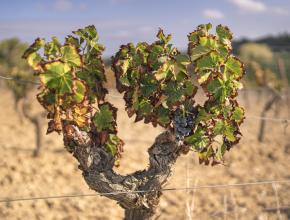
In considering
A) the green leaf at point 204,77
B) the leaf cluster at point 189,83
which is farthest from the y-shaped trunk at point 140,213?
the green leaf at point 204,77

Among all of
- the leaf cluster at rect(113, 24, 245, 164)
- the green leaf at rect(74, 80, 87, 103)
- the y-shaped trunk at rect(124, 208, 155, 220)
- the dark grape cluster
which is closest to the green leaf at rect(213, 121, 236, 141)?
the leaf cluster at rect(113, 24, 245, 164)

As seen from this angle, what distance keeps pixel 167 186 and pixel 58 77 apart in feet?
16.3

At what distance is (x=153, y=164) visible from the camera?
348 cm

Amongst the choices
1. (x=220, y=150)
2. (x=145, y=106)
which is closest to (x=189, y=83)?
(x=145, y=106)

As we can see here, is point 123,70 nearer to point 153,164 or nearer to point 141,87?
point 141,87

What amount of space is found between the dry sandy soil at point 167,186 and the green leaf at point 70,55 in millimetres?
1929

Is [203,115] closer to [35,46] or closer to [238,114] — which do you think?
[238,114]

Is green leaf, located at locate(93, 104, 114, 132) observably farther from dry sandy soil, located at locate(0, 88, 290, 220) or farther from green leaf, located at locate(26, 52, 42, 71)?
dry sandy soil, located at locate(0, 88, 290, 220)

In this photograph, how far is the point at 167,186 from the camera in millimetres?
7512

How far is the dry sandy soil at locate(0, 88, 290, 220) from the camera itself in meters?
6.11

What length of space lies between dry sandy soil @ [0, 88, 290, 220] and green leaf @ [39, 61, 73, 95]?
76.0 inches

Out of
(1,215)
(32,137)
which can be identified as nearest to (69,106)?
(1,215)

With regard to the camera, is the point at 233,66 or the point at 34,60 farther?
the point at 233,66

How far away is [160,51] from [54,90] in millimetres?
741
